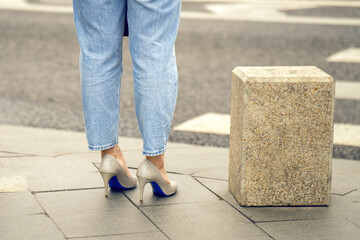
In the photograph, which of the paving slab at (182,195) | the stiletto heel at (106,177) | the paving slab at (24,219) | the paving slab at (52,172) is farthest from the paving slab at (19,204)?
the paving slab at (182,195)

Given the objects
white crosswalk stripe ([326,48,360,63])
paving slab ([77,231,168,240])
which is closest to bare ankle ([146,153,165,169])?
paving slab ([77,231,168,240])

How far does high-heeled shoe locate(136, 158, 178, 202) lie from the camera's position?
2.86 m

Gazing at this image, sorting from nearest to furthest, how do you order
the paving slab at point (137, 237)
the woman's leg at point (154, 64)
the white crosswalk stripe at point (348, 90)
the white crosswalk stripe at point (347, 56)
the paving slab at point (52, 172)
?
the paving slab at point (137, 237)
the woman's leg at point (154, 64)
the paving slab at point (52, 172)
the white crosswalk stripe at point (348, 90)
the white crosswalk stripe at point (347, 56)

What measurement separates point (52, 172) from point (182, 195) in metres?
0.75

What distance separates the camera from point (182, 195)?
3.02m

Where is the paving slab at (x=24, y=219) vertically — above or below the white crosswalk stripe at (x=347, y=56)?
above

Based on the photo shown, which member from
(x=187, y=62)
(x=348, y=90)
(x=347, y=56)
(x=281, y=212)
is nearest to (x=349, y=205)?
(x=281, y=212)

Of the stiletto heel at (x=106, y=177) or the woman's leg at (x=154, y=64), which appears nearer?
the woman's leg at (x=154, y=64)

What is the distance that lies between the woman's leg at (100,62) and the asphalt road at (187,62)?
159cm

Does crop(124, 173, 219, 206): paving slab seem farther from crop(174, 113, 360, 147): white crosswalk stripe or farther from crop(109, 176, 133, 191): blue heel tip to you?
crop(174, 113, 360, 147): white crosswalk stripe

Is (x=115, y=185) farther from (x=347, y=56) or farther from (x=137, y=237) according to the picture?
(x=347, y=56)

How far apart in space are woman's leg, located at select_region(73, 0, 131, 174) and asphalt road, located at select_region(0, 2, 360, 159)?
1.59 m

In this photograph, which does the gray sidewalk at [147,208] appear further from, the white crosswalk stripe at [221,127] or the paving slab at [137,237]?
the white crosswalk stripe at [221,127]

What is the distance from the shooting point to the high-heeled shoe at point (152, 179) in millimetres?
2859
